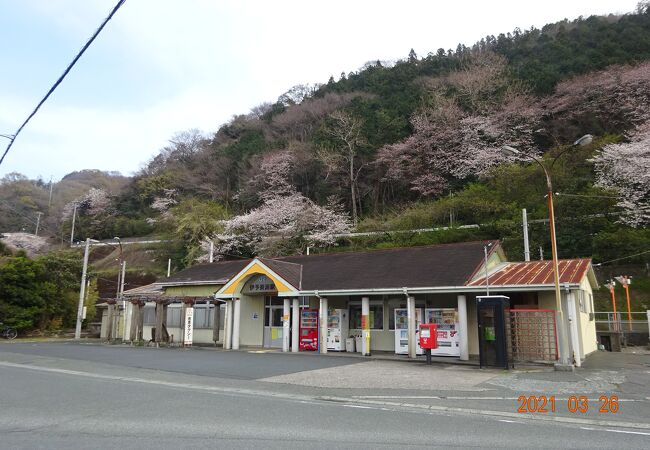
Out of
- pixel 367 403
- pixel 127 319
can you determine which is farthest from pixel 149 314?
pixel 367 403

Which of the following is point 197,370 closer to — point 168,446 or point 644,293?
point 168,446

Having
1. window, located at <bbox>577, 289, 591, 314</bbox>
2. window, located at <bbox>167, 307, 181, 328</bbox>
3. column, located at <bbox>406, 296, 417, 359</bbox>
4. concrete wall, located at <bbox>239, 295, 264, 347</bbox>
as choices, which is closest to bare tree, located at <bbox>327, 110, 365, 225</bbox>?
window, located at <bbox>167, 307, 181, 328</bbox>

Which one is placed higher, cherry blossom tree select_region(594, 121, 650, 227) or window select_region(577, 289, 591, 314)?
cherry blossom tree select_region(594, 121, 650, 227)

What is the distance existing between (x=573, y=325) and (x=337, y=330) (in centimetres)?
997

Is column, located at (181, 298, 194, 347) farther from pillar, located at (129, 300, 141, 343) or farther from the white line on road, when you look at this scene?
the white line on road

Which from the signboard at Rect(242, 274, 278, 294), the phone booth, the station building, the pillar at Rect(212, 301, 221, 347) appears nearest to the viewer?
the phone booth

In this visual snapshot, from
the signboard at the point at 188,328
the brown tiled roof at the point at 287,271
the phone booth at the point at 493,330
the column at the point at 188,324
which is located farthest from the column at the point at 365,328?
the signboard at the point at 188,328

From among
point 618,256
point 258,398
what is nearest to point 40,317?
point 258,398

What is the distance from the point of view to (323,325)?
2172 centimetres

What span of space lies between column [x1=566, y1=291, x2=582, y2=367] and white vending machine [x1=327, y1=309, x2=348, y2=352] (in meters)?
9.61

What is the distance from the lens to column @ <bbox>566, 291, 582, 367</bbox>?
643 inches

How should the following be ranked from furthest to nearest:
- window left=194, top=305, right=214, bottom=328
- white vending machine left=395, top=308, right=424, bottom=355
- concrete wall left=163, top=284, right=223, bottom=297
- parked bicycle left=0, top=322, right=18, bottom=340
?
parked bicycle left=0, top=322, right=18, bottom=340 < concrete wall left=163, top=284, right=223, bottom=297 < window left=194, top=305, right=214, bottom=328 < white vending machine left=395, top=308, right=424, bottom=355

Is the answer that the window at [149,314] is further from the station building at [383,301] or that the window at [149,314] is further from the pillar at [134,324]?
the pillar at [134,324]

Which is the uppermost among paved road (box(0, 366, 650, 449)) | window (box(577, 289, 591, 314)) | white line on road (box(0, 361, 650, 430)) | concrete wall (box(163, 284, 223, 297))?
concrete wall (box(163, 284, 223, 297))
